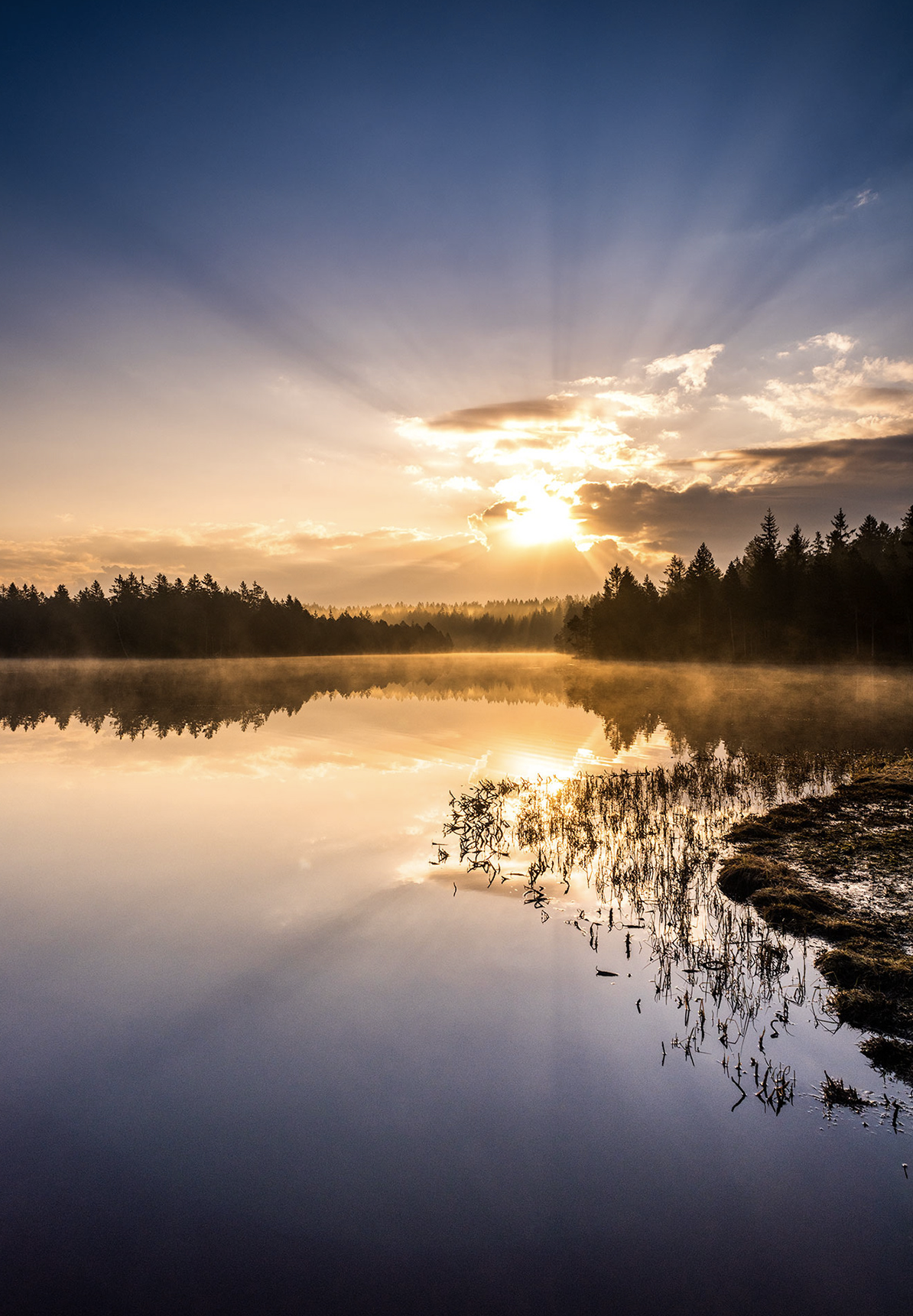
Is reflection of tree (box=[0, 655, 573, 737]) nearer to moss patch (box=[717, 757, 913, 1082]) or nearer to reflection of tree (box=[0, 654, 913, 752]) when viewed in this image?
reflection of tree (box=[0, 654, 913, 752])

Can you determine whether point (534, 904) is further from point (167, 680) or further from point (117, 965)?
point (167, 680)

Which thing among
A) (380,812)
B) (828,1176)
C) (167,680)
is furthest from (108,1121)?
(167,680)

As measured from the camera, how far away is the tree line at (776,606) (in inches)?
2726

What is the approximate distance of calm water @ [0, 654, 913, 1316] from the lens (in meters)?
4.56

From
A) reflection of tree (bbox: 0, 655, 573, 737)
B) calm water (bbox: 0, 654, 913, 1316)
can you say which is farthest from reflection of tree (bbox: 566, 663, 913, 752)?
calm water (bbox: 0, 654, 913, 1316)

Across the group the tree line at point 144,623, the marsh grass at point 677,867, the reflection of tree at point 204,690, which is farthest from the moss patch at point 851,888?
the tree line at point 144,623

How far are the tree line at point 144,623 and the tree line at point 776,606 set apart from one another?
74.8 metres

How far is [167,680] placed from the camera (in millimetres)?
71438

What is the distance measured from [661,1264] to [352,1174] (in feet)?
8.44

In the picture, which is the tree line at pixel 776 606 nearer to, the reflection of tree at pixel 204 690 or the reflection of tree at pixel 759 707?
the reflection of tree at pixel 759 707

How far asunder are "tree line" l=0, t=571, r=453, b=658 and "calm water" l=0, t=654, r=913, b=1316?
12450 centimetres

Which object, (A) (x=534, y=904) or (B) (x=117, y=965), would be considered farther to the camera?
(A) (x=534, y=904)

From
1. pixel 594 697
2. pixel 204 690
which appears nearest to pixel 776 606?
pixel 594 697

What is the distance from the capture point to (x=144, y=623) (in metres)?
126
